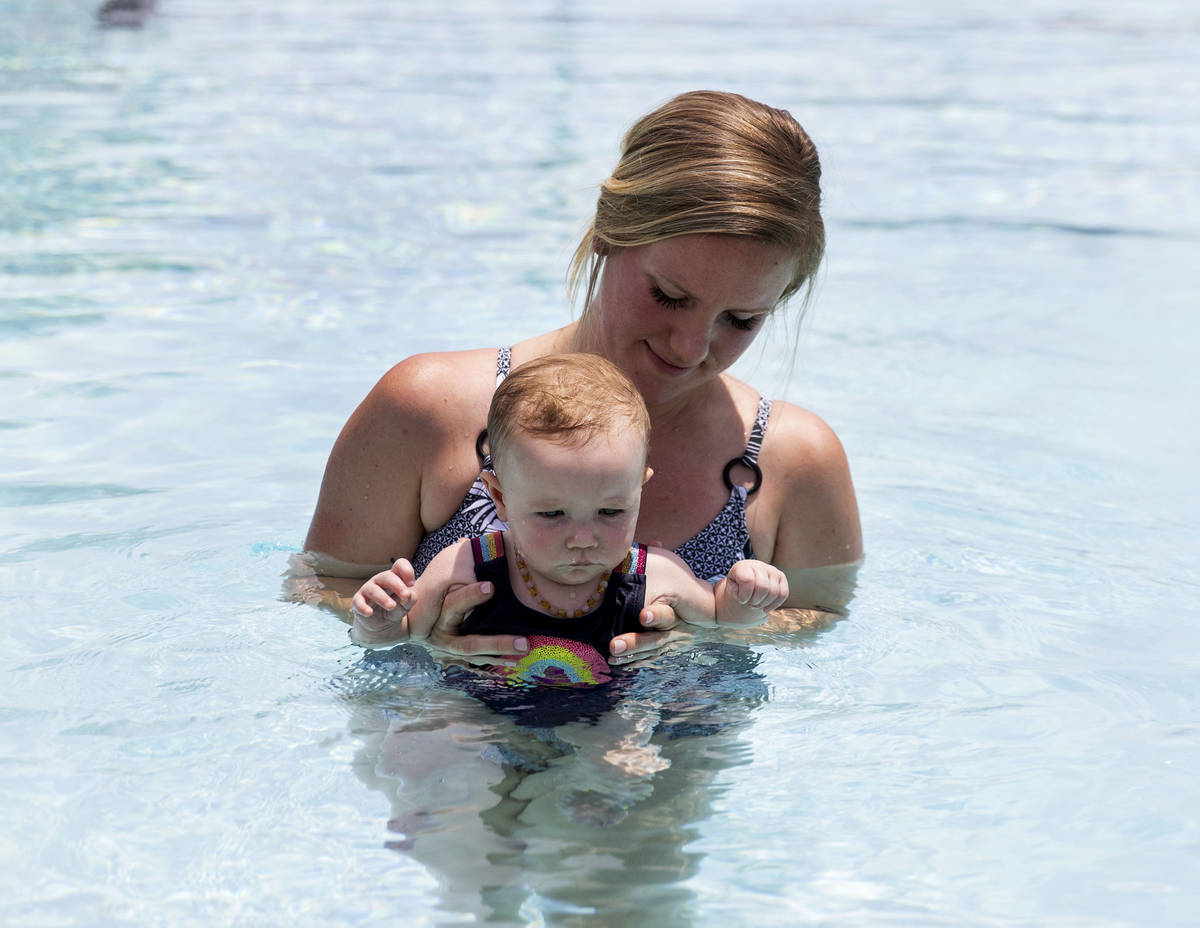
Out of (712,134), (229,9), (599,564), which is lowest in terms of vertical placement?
(229,9)

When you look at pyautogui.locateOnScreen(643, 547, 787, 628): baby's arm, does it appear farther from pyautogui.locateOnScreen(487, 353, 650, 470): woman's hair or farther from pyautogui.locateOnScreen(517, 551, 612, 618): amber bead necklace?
pyautogui.locateOnScreen(487, 353, 650, 470): woman's hair

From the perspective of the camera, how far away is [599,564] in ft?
9.44

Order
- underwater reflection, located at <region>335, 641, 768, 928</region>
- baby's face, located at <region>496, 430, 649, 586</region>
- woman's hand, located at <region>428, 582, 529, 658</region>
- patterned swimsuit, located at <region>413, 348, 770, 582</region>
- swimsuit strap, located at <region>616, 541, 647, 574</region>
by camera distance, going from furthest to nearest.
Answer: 1. patterned swimsuit, located at <region>413, 348, 770, 582</region>
2. swimsuit strap, located at <region>616, 541, 647, 574</region>
3. woman's hand, located at <region>428, 582, 529, 658</region>
4. baby's face, located at <region>496, 430, 649, 586</region>
5. underwater reflection, located at <region>335, 641, 768, 928</region>

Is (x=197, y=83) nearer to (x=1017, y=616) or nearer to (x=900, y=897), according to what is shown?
(x=1017, y=616)

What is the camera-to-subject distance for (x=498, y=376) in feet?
11.0

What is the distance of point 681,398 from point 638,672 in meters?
0.78

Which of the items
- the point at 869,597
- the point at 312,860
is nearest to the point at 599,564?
the point at 312,860

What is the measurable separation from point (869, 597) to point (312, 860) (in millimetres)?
2037

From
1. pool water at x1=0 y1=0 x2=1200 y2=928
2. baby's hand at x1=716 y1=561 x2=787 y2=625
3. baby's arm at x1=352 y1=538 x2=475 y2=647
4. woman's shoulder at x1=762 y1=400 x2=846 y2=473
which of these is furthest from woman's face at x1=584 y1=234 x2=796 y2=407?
baby's arm at x1=352 y1=538 x2=475 y2=647

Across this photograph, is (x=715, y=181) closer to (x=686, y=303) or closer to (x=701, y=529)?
(x=686, y=303)

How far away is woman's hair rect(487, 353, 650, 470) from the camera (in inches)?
109

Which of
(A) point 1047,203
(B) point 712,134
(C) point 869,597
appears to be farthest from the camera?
(A) point 1047,203

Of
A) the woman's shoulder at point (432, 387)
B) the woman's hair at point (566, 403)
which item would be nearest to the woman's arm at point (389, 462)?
the woman's shoulder at point (432, 387)

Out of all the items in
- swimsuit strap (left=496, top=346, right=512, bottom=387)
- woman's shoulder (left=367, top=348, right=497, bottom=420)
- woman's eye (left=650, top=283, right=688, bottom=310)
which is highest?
woman's eye (left=650, top=283, right=688, bottom=310)
